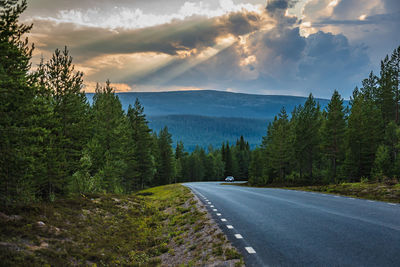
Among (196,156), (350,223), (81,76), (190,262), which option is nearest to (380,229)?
(350,223)

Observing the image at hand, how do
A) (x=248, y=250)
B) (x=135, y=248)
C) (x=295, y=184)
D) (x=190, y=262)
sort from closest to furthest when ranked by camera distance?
(x=248, y=250) → (x=190, y=262) → (x=135, y=248) → (x=295, y=184)

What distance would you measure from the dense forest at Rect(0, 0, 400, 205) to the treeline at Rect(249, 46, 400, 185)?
16 centimetres

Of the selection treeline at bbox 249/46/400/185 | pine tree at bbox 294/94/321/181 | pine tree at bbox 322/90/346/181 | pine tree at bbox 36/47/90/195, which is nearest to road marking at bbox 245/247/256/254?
pine tree at bbox 36/47/90/195

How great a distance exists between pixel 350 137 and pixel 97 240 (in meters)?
42.7

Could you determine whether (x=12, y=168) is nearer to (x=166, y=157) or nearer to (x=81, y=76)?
(x=81, y=76)

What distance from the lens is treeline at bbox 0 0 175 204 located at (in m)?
11.9

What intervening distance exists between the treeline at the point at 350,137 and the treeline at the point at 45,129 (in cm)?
2962

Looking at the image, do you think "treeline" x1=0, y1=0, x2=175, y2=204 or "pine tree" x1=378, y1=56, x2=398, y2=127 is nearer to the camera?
"treeline" x1=0, y1=0, x2=175, y2=204

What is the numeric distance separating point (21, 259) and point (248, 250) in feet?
20.2

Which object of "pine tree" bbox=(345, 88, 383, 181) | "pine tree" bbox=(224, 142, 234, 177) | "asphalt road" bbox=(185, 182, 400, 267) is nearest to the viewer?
"asphalt road" bbox=(185, 182, 400, 267)

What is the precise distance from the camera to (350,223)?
32.6 feet

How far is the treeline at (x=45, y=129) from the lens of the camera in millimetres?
11859

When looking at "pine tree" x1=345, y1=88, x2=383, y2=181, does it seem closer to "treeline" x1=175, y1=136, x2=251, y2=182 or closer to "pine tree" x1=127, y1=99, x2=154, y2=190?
"pine tree" x1=127, y1=99, x2=154, y2=190

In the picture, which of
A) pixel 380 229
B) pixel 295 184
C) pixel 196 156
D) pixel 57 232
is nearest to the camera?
pixel 380 229
